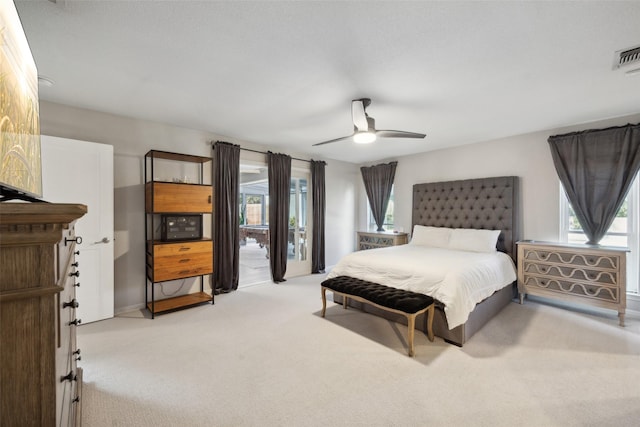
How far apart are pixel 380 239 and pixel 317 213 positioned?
1.36 m

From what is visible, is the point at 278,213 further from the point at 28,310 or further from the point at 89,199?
the point at 28,310

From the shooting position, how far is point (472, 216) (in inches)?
174

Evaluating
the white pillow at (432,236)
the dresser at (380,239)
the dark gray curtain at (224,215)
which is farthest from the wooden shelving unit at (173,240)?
the white pillow at (432,236)

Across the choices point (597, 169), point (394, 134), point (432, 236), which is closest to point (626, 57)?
point (394, 134)

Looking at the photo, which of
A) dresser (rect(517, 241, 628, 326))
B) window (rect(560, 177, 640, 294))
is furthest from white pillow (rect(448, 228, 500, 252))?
window (rect(560, 177, 640, 294))

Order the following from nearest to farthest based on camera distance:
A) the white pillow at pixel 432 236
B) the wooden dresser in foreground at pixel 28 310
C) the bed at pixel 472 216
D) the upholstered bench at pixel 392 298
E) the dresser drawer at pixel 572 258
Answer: the wooden dresser in foreground at pixel 28 310, the upholstered bench at pixel 392 298, the bed at pixel 472 216, the dresser drawer at pixel 572 258, the white pillow at pixel 432 236

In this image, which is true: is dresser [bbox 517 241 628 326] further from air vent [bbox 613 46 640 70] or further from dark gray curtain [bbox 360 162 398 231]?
dark gray curtain [bbox 360 162 398 231]

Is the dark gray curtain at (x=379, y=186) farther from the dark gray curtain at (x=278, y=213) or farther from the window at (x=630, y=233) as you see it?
the window at (x=630, y=233)

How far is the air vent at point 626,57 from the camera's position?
1.97m

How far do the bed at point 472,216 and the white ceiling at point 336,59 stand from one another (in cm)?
117

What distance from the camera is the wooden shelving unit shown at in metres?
3.19

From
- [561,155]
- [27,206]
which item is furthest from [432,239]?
[27,206]

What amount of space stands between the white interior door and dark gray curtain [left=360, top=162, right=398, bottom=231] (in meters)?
4.47

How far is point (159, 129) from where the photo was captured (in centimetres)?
359
